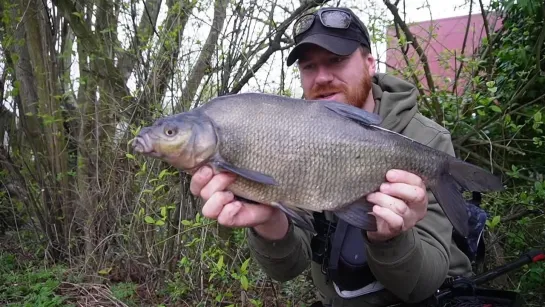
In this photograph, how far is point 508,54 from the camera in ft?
13.5

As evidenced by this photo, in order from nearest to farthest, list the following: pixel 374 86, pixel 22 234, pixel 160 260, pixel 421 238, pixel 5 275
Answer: pixel 421 238 → pixel 374 86 → pixel 160 260 → pixel 5 275 → pixel 22 234

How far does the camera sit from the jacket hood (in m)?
2.53

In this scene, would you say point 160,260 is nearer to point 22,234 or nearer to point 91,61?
point 91,61

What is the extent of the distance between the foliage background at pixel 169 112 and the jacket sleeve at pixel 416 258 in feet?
4.47

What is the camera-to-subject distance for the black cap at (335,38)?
8.16ft

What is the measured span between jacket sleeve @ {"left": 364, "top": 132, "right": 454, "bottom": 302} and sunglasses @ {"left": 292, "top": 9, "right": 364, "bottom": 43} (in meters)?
0.96

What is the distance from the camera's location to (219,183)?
1.76 metres

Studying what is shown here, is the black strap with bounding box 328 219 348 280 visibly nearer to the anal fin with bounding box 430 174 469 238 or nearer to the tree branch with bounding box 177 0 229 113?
the anal fin with bounding box 430 174 469 238

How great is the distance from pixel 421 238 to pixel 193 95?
2694 mm

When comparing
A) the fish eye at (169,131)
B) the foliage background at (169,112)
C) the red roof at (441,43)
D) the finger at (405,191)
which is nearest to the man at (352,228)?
the finger at (405,191)

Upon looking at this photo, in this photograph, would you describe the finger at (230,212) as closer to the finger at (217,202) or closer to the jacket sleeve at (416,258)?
the finger at (217,202)

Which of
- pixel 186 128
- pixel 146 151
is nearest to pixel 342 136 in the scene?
pixel 186 128

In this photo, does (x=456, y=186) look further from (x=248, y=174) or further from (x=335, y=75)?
(x=335, y=75)

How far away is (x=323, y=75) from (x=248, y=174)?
104 cm
